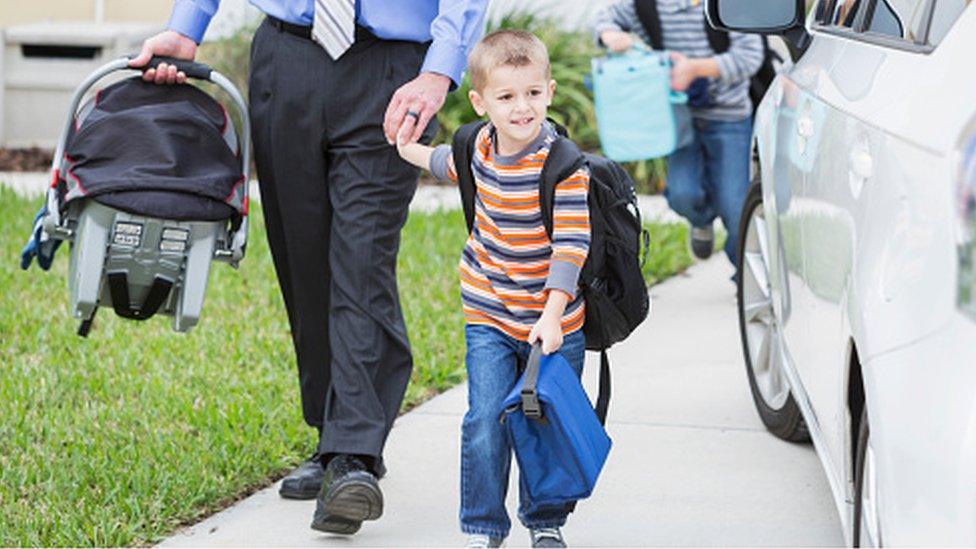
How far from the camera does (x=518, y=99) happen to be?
4543 mm

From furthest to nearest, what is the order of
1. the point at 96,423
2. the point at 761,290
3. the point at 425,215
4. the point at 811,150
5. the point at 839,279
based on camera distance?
the point at 425,215
the point at 761,290
the point at 96,423
the point at 811,150
the point at 839,279

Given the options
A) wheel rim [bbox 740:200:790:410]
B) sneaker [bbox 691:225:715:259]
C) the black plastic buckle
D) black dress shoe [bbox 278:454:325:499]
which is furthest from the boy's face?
sneaker [bbox 691:225:715:259]

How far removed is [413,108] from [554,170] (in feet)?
1.75

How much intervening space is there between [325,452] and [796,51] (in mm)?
1836

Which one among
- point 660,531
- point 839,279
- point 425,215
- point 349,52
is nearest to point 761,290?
point 660,531

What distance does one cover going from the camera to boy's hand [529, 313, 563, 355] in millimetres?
4504

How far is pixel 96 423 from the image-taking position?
6199 millimetres

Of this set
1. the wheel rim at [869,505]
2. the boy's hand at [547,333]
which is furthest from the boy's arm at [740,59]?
the wheel rim at [869,505]

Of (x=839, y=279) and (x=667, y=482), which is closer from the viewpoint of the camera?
→ (x=839, y=279)

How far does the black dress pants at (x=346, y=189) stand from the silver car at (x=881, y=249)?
3.42ft

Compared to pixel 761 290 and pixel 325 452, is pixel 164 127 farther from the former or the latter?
pixel 761 290

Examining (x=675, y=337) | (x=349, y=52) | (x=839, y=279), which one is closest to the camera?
(x=839, y=279)

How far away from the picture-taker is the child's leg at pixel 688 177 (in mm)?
8734

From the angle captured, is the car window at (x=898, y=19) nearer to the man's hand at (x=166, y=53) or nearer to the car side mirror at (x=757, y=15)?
the car side mirror at (x=757, y=15)
